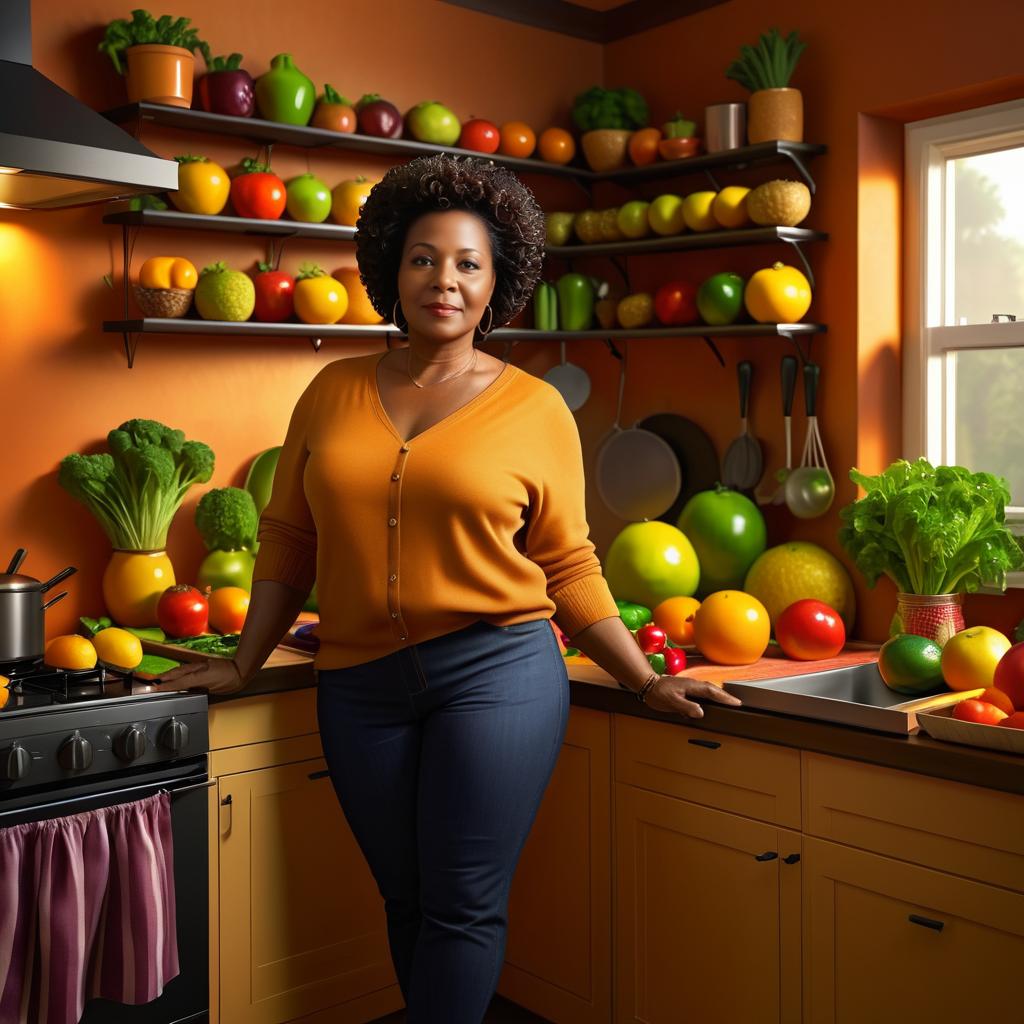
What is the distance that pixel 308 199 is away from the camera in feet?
9.59

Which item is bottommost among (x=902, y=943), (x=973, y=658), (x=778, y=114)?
(x=902, y=943)

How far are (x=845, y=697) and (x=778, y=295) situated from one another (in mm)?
955

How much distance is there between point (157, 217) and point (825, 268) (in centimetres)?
152

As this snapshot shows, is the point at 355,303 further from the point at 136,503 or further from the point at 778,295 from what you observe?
the point at 778,295

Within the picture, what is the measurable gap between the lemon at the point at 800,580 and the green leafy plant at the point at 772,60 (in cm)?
107

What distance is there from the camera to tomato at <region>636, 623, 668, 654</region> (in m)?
2.59

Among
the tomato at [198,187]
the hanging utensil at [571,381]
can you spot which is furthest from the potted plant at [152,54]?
the hanging utensil at [571,381]

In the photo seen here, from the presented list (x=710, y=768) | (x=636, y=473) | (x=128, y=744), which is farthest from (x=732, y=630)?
(x=128, y=744)

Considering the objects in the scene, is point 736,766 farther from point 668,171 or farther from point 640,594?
point 668,171

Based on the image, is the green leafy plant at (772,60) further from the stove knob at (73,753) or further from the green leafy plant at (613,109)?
the stove knob at (73,753)

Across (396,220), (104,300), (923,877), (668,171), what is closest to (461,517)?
(396,220)

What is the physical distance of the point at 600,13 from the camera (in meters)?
3.52

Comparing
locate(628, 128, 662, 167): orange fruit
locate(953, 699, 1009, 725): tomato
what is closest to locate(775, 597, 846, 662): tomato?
locate(953, 699, 1009, 725): tomato

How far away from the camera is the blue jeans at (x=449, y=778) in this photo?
5.85 ft
